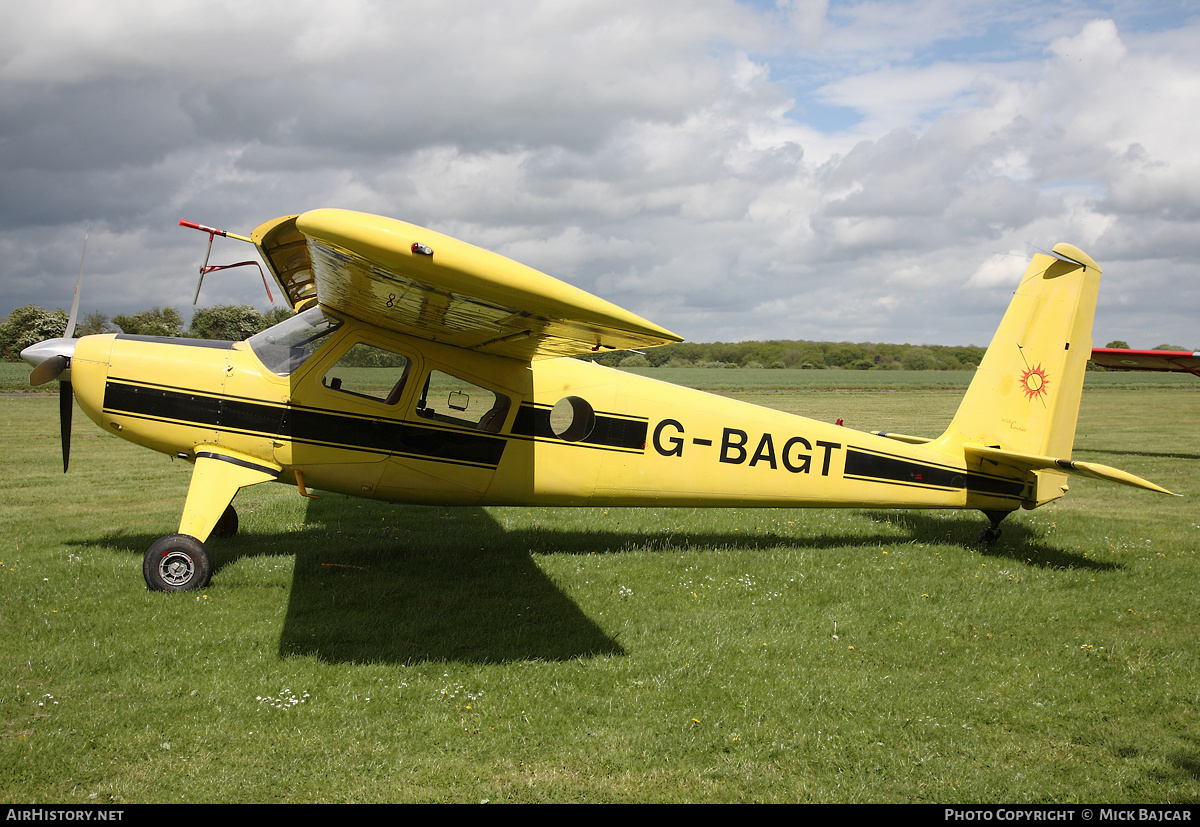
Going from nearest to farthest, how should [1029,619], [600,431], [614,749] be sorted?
Result: [614,749]
[1029,619]
[600,431]

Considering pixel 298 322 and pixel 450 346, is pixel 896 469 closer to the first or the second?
pixel 450 346

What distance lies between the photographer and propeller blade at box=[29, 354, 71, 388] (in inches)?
232

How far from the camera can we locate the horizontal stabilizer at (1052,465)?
6.16 meters

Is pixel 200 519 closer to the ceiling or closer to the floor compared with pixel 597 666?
closer to the ceiling

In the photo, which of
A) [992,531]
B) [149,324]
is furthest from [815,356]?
[992,531]

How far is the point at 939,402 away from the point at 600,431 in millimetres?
37436

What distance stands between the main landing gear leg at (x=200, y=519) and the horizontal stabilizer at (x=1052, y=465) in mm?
7336

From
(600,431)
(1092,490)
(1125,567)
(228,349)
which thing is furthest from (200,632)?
(1092,490)

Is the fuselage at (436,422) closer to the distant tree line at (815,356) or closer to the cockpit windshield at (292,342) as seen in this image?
the cockpit windshield at (292,342)

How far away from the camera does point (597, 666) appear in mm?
4738

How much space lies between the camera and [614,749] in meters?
3.77

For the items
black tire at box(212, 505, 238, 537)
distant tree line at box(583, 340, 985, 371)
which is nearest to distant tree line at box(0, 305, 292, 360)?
black tire at box(212, 505, 238, 537)

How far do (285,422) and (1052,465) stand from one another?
747cm

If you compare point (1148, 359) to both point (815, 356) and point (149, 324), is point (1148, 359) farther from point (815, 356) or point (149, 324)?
point (815, 356)
